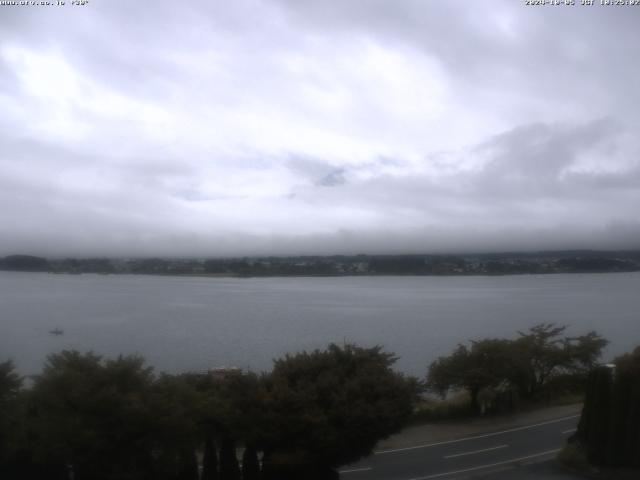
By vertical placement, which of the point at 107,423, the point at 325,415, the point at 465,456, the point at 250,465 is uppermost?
the point at 107,423

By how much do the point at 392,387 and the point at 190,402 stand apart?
459 centimetres

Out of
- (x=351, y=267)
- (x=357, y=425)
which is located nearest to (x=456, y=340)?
(x=357, y=425)

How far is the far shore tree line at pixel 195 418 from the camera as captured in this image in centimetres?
1234

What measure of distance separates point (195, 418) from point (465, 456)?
8.32 metres

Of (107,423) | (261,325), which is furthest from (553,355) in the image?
(261,325)

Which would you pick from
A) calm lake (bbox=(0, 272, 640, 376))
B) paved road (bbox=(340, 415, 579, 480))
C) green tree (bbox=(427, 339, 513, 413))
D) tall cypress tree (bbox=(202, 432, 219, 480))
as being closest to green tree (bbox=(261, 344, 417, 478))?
tall cypress tree (bbox=(202, 432, 219, 480))

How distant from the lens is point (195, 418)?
13.6 meters

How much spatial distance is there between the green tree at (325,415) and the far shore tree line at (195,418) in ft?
0.08

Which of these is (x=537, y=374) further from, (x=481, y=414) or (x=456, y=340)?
(x=456, y=340)

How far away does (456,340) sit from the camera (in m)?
47.3

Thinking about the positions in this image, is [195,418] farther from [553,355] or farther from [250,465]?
[553,355]

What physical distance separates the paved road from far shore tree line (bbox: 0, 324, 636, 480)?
1.98m

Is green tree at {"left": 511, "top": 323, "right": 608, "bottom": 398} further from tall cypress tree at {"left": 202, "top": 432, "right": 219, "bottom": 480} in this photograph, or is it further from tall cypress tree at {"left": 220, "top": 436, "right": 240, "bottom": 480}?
tall cypress tree at {"left": 202, "top": 432, "right": 219, "bottom": 480}

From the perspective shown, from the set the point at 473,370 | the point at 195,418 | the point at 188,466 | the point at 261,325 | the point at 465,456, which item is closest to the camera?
the point at 195,418
